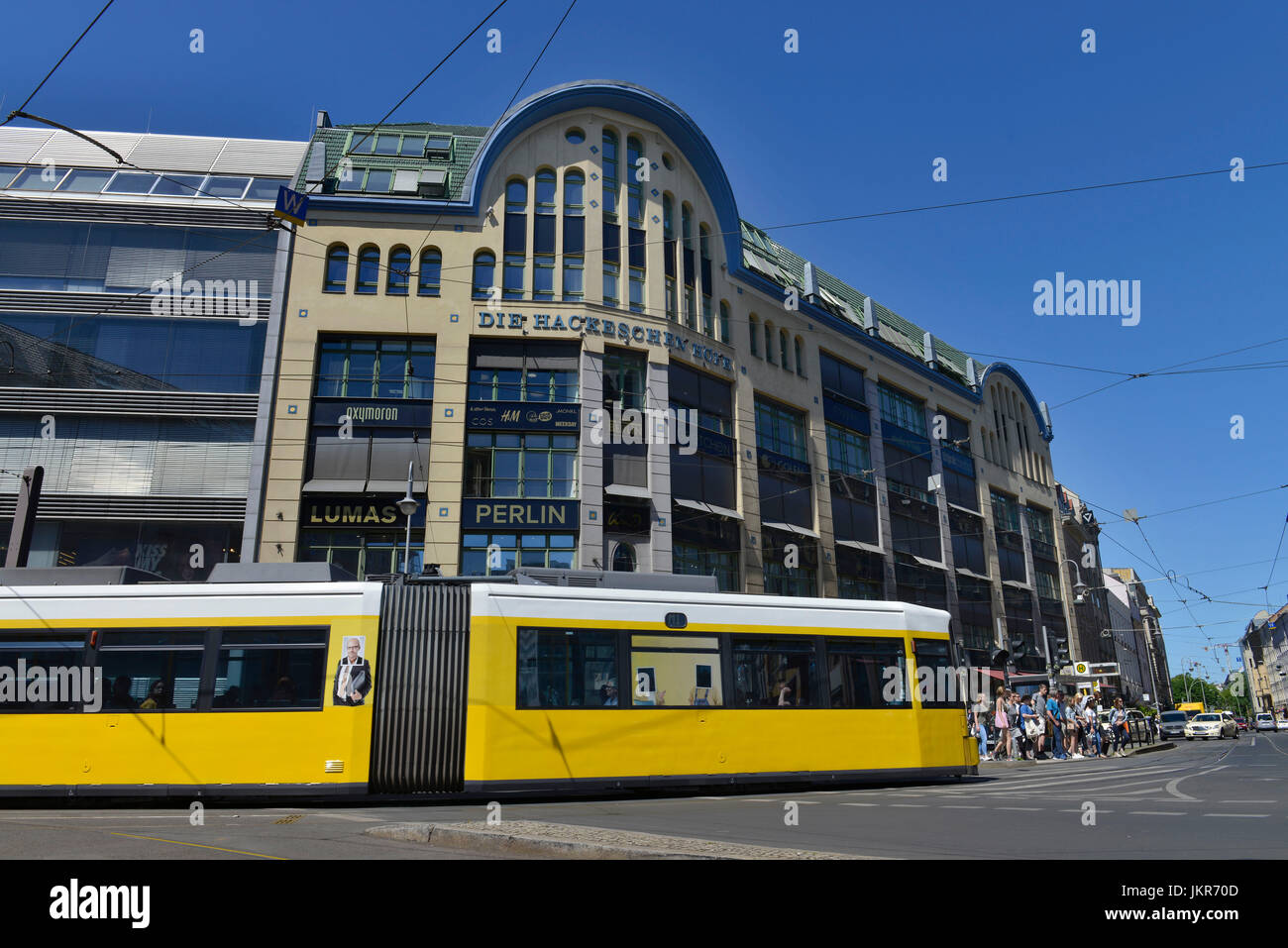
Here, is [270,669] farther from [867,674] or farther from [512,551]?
[512,551]

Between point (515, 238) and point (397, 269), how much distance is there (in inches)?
150

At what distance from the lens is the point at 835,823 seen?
351 inches

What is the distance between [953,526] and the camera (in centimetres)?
4231

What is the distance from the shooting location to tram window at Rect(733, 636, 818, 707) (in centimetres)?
1362

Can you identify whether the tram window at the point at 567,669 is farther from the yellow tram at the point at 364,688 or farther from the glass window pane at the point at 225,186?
the glass window pane at the point at 225,186

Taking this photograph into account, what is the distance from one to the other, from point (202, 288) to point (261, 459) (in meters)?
6.21

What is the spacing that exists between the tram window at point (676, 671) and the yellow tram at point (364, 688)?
0.03 metres

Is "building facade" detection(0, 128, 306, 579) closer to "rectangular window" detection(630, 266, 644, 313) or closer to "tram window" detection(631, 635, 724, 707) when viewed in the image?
"rectangular window" detection(630, 266, 644, 313)

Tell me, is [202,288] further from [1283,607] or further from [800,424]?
[1283,607]

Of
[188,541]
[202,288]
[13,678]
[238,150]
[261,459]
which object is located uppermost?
[238,150]

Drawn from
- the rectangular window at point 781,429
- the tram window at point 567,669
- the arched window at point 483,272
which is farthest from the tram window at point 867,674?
the arched window at point 483,272
